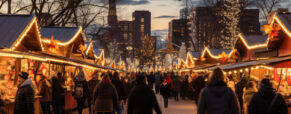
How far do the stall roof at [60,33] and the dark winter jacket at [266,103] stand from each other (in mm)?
19075

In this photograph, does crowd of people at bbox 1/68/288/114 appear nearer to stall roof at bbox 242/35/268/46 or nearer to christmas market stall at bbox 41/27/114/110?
christmas market stall at bbox 41/27/114/110

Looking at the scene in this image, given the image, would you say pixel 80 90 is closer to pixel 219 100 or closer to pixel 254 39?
pixel 219 100

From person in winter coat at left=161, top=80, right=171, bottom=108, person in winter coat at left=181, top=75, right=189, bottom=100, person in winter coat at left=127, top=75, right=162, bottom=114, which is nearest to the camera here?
person in winter coat at left=127, top=75, right=162, bottom=114

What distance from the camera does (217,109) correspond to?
21.9 feet

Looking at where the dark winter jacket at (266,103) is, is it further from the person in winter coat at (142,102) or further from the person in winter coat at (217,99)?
the person in winter coat at (142,102)

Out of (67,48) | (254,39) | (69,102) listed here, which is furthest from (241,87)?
(67,48)

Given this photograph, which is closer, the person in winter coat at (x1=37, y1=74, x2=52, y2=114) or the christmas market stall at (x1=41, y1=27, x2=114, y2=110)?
the person in winter coat at (x1=37, y1=74, x2=52, y2=114)

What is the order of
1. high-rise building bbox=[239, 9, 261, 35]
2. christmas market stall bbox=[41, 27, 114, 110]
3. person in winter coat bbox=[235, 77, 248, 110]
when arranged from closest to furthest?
person in winter coat bbox=[235, 77, 248, 110] < christmas market stall bbox=[41, 27, 114, 110] < high-rise building bbox=[239, 9, 261, 35]

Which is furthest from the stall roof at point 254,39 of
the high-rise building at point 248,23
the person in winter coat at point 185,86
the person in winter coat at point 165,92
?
the high-rise building at point 248,23

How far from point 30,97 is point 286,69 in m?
10.4

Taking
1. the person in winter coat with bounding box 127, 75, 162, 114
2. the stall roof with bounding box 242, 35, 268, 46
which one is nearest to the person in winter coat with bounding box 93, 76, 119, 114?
the person in winter coat with bounding box 127, 75, 162, 114

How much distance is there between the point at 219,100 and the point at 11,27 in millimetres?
10635

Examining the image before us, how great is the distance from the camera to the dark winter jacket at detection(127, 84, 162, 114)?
24.8ft

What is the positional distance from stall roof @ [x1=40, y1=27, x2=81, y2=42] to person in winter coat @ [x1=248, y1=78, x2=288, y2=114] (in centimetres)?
1909
